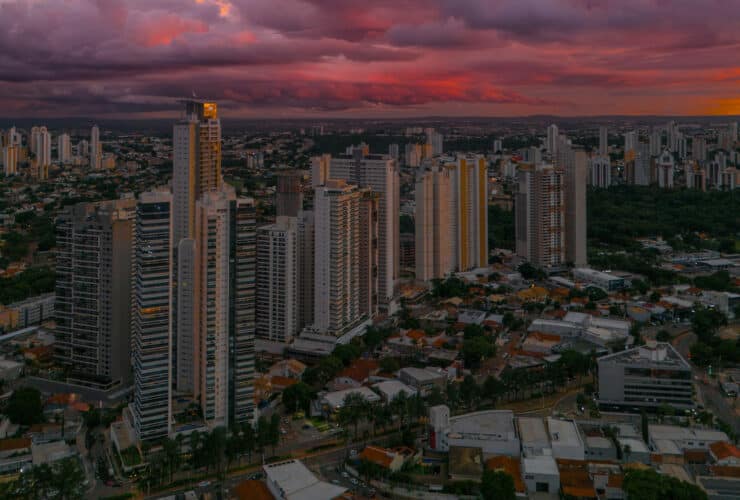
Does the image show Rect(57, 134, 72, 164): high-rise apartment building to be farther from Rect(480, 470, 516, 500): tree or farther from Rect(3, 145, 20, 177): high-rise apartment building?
Rect(480, 470, 516, 500): tree

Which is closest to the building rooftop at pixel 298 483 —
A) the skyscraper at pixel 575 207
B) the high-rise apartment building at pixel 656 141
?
the skyscraper at pixel 575 207

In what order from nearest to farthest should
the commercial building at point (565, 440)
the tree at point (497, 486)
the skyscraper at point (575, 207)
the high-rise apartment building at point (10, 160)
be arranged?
the tree at point (497, 486)
the commercial building at point (565, 440)
the skyscraper at point (575, 207)
the high-rise apartment building at point (10, 160)

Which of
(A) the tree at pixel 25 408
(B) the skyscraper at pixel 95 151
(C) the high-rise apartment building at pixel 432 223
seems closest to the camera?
(A) the tree at pixel 25 408

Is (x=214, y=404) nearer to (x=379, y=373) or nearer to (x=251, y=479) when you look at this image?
(x=251, y=479)

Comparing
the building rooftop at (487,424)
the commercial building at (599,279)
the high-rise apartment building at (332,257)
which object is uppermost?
the high-rise apartment building at (332,257)

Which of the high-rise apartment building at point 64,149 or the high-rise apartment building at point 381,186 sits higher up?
the high-rise apartment building at point 64,149

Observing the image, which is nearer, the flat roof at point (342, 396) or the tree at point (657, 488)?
the tree at point (657, 488)

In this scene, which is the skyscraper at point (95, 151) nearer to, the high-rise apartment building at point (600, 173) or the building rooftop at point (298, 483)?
the high-rise apartment building at point (600, 173)
